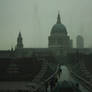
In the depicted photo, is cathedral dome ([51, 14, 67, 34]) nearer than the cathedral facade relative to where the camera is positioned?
No

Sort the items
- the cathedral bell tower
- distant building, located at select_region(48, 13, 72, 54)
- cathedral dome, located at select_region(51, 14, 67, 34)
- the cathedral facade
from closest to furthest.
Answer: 1. the cathedral bell tower
2. the cathedral facade
3. cathedral dome, located at select_region(51, 14, 67, 34)
4. distant building, located at select_region(48, 13, 72, 54)

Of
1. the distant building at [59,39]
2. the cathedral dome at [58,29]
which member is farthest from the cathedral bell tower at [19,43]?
the cathedral dome at [58,29]

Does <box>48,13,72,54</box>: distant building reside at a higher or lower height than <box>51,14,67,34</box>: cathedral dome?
lower

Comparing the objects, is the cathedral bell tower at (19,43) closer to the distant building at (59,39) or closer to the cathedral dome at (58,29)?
the distant building at (59,39)

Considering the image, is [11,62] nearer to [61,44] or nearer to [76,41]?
[61,44]

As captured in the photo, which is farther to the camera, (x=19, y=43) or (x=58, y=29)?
(x=58, y=29)

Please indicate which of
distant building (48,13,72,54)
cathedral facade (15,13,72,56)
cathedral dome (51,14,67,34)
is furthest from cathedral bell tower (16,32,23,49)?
cathedral dome (51,14,67,34)

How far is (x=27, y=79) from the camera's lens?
35.2m

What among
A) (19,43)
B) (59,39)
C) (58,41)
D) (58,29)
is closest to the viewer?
(19,43)

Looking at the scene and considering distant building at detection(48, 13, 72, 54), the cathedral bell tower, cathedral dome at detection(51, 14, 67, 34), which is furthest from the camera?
distant building at detection(48, 13, 72, 54)

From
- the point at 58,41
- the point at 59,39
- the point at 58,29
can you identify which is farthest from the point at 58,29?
the point at 58,41

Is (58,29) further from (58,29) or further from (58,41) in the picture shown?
(58,41)

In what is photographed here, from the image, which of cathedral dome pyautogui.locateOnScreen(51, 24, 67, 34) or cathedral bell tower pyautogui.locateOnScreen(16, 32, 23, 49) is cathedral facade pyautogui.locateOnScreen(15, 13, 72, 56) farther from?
cathedral bell tower pyautogui.locateOnScreen(16, 32, 23, 49)

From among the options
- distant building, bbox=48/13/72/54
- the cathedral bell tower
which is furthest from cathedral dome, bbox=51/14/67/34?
the cathedral bell tower
